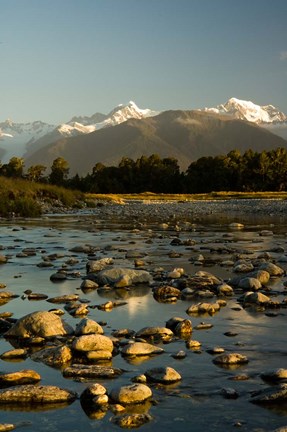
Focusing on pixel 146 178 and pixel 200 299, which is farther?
pixel 146 178

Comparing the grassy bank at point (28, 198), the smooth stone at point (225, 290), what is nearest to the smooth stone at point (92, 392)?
the smooth stone at point (225, 290)

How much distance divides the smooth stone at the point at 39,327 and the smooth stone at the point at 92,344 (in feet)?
2.48

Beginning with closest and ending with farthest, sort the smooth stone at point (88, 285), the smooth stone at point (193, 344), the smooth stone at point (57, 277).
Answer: the smooth stone at point (193, 344) < the smooth stone at point (88, 285) < the smooth stone at point (57, 277)

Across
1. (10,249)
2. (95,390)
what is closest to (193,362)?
(95,390)

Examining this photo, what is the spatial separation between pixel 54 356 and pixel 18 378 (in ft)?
2.93

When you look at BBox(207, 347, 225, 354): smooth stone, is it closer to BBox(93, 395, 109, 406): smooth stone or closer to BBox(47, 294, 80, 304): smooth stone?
BBox(93, 395, 109, 406): smooth stone

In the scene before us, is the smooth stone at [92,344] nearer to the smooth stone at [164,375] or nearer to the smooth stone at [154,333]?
the smooth stone at [154,333]

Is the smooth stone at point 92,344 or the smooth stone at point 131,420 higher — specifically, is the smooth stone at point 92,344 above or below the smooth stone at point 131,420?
above

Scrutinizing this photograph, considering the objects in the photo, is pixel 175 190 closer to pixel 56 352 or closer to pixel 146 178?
pixel 146 178

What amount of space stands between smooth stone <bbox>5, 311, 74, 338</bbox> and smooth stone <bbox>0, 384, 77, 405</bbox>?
7.09 feet

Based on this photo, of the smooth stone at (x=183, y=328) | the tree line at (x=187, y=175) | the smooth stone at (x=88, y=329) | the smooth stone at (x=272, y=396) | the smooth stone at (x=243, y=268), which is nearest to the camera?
the smooth stone at (x=272, y=396)

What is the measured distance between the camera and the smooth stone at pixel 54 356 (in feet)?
21.4

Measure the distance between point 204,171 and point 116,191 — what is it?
22.5 meters

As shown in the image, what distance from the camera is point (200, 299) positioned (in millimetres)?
10141
